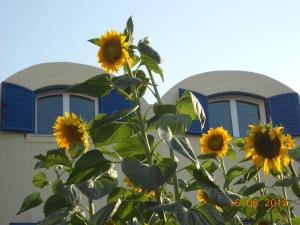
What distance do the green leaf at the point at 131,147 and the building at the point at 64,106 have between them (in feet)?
16.9

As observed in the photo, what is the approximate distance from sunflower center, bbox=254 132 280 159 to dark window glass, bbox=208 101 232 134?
21.0 ft

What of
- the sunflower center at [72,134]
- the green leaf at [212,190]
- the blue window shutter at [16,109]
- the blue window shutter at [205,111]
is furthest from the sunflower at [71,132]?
the blue window shutter at [205,111]

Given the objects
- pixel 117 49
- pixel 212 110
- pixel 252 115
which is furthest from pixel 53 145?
pixel 117 49

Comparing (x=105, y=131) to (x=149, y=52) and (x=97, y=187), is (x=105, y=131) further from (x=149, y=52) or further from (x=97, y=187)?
(x=149, y=52)

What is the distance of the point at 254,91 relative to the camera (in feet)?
31.2

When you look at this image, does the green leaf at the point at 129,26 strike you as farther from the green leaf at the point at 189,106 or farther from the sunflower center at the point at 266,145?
the sunflower center at the point at 266,145

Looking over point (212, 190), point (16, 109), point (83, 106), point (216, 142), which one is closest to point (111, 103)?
point (83, 106)

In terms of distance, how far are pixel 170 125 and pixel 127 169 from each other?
248 millimetres

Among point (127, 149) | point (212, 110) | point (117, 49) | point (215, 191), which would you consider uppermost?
point (212, 110)

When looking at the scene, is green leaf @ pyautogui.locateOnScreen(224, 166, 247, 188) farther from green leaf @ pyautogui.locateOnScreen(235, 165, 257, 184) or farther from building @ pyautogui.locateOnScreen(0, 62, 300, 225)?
building @ pyautogui.locateOnScreen(0, 62, 300, 225)

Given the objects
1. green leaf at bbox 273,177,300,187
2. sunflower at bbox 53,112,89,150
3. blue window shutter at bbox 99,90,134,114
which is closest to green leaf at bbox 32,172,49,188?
sunflower at bbox 53,112,89,150

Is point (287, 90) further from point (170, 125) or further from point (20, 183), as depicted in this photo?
point (170, 125)

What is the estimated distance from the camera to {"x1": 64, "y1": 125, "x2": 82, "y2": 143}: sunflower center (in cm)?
297

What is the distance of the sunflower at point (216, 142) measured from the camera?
12.7 ft
